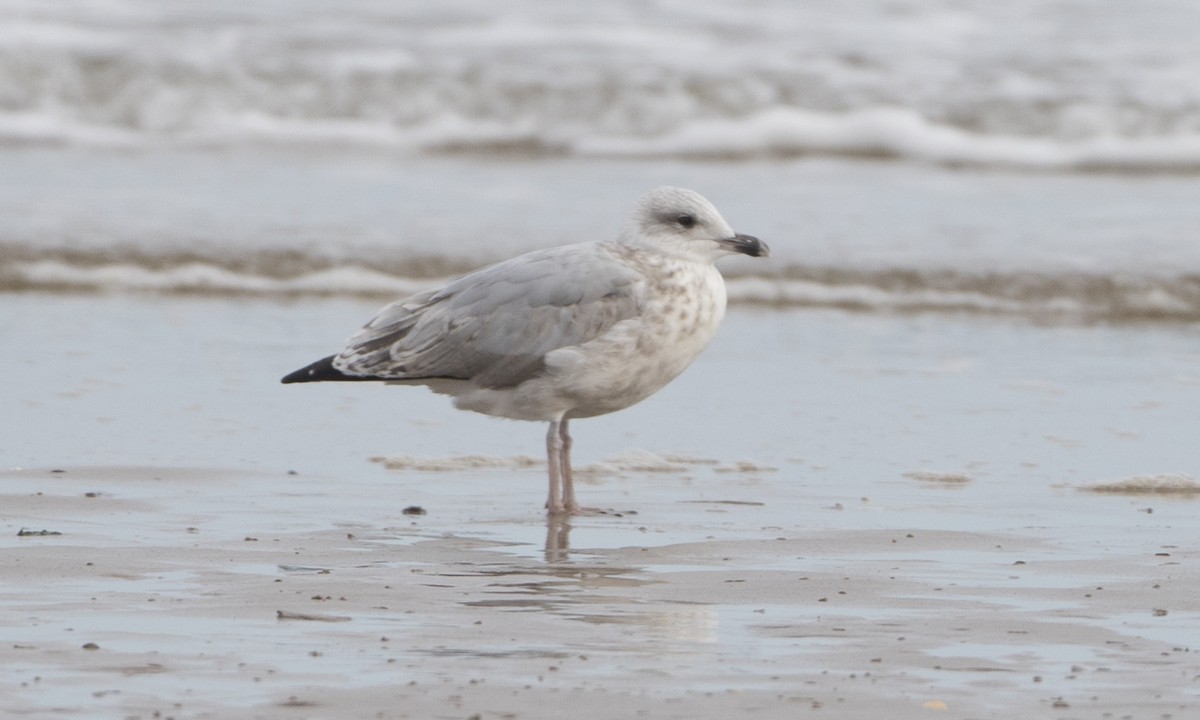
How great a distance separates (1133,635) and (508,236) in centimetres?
754

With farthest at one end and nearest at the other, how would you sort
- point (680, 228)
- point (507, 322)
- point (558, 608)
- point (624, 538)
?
point (680, 228) < point (507, 322) < point (624, 538) < point (558, 608)

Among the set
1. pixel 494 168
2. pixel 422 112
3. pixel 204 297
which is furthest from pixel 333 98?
pixel 204 297

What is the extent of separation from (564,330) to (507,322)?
0.60 feet

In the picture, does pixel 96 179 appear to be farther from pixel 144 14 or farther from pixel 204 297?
pixel 144 14

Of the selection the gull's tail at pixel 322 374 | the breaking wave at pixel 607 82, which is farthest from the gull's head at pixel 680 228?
the breaking wave at pixel 607 82

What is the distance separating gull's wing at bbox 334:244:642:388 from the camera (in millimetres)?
5855

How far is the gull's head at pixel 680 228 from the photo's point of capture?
20.2 ft

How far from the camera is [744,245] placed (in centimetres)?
625

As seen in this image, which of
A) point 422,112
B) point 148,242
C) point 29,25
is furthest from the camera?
point 29,25

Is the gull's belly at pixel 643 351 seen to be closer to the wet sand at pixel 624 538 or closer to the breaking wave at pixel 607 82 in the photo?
the wet sand at pixel 624 538

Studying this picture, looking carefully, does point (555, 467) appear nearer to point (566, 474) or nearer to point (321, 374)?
point (566, 474)

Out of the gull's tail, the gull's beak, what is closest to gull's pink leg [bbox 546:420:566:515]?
the gull's tail

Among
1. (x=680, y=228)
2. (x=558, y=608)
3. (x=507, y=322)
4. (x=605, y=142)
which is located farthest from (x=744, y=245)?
(x=605, y=142)

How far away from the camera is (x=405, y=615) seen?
420cm
